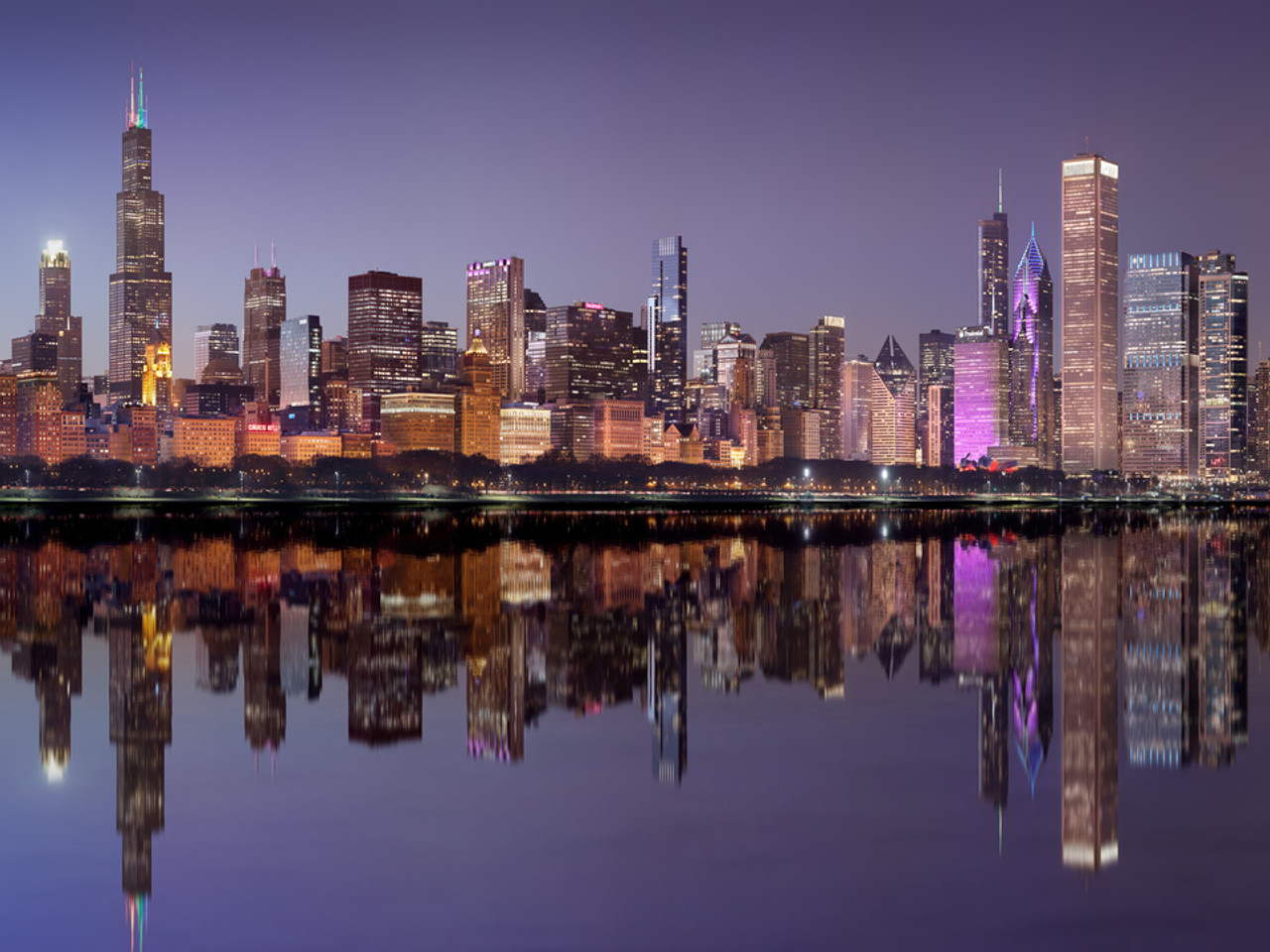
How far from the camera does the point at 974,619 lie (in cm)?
2688

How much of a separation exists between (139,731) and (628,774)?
6.15 metres

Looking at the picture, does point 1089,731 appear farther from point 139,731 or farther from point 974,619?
point 974,619

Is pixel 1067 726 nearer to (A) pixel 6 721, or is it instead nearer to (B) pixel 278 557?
(A) pixel 6 721

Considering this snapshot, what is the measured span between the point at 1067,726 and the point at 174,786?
10.0 metres

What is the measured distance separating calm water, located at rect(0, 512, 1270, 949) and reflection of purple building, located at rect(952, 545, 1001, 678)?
177mm

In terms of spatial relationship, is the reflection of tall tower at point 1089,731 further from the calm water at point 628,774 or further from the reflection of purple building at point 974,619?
the reflection of purple building at point 974,619

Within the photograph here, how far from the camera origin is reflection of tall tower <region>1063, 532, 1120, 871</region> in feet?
35.2

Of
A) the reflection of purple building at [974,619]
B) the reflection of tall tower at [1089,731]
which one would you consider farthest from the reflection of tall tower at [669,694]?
the reflection of purple building at [974,619]

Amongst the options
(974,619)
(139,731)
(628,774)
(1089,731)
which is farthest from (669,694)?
(974,619)

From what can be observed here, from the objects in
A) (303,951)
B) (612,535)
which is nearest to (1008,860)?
(303,951)

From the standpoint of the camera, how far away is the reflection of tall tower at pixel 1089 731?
423 inches

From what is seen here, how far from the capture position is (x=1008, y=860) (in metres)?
10.1

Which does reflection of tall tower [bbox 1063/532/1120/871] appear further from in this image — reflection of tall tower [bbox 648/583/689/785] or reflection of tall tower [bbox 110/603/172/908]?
reflection of tall tower [bbox 110/603/172/908]

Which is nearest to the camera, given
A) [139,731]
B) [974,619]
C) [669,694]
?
[139,731]
